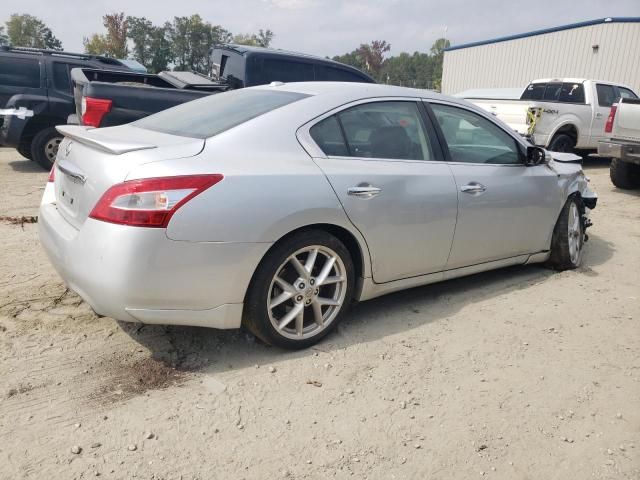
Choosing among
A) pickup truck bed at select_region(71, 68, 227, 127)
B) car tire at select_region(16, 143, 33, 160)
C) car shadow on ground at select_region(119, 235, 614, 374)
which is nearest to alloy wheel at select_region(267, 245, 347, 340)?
car shadow on ground at select_region(119, 235, 614, 374)

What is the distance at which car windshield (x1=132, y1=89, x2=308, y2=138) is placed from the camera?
3.25 metres

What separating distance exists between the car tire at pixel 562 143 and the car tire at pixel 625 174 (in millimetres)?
2090

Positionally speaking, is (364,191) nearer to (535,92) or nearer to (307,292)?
(307,292)

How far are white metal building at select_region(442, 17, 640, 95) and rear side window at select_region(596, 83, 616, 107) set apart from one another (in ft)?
26.7

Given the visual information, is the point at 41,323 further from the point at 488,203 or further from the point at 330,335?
the point at 488,203

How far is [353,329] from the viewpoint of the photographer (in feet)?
11.8

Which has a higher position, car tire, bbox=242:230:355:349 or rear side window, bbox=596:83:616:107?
rear side window, bbox=596:83:616:107

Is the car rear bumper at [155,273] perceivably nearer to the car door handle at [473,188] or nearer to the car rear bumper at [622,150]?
the car door handle at [473,188]

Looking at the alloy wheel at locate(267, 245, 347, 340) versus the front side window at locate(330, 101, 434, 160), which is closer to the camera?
the alloy wheel at locate(267, 245, 347, 340)

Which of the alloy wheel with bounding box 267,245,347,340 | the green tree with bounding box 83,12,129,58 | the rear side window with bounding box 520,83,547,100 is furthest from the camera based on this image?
the green tree with bounding box 83,12,129,58

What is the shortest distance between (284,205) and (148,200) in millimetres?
690

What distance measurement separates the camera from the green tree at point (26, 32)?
62.6 meters

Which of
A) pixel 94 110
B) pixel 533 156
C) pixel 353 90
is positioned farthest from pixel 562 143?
pixel 353 90

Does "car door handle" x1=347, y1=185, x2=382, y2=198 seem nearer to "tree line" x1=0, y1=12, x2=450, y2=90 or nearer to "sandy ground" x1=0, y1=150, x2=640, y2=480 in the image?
"sandy ground" x1=0, y1=150, x2=640, y2=480
